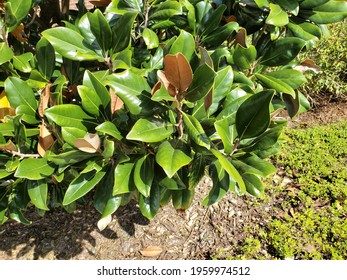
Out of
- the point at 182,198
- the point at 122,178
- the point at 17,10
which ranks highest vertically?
the point at 17,10

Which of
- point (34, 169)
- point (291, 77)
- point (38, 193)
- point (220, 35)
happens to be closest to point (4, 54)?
point (34, 169)

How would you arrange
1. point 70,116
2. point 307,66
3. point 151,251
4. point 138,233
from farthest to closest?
point 138,233, point 151,251, point 307,66, point 70,116

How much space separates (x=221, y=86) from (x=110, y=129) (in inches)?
17.6

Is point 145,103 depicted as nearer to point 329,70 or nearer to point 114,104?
point 114,104

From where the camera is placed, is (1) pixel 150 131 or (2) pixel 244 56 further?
(2) pixel 244 56

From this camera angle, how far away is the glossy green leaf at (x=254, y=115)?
4.20ft

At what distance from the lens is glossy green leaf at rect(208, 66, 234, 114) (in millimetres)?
1501

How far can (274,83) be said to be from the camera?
1699 millimetres

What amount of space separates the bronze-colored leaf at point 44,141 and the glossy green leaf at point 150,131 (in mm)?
452

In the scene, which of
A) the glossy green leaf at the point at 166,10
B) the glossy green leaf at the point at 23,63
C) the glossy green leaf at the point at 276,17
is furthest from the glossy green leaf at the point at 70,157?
the glossy green leaf at the point at 276,17

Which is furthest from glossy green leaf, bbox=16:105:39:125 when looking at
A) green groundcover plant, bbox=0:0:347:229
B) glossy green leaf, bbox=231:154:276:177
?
glossy green leaf, bbox=231:154:276:177

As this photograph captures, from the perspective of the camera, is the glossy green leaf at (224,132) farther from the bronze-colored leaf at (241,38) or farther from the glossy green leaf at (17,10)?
the glossy green leaf at (17,10)

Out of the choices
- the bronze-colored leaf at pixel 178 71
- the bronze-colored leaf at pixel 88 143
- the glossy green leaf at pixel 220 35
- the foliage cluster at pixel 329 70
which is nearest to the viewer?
the bronze-colored leaf at pixel 178 71

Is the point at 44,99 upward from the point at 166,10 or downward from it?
downward
